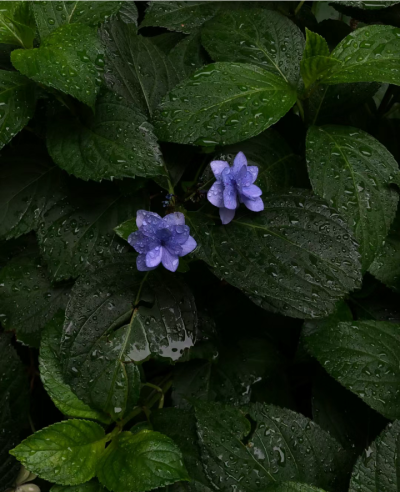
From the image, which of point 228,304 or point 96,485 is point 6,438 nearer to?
point 96,485

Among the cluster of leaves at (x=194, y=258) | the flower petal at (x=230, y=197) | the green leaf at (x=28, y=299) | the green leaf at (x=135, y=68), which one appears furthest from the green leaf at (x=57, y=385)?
the green leaf at (x=135, y=68)

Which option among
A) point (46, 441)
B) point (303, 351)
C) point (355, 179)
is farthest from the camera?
point (303, 351)

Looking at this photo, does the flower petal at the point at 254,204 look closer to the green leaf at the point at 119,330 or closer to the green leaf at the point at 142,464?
the green leaf at the point at 119,330

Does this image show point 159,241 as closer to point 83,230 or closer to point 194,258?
point 194,258

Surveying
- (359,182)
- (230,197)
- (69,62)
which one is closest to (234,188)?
(230,197)

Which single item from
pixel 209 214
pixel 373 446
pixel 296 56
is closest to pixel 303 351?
pixel 373 446

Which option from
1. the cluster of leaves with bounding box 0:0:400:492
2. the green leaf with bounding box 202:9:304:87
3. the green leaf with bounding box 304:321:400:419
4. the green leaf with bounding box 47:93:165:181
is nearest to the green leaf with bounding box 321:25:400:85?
the cluster of leaves with bounding box 0:0:400:492
